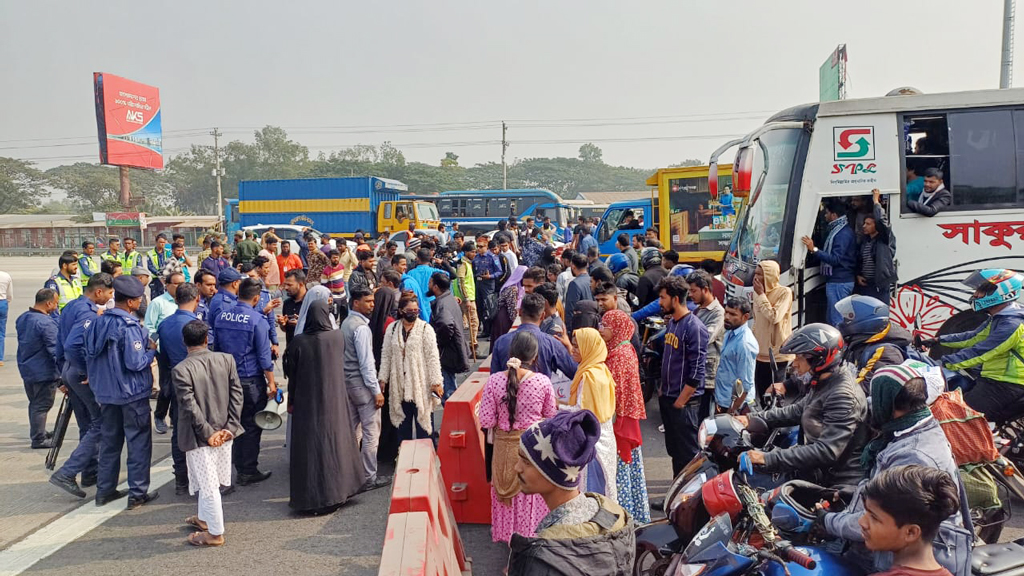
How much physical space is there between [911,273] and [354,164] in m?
65.2

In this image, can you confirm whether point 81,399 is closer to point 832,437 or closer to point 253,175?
point 832,437

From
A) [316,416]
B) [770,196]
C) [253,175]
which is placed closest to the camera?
[316,416]

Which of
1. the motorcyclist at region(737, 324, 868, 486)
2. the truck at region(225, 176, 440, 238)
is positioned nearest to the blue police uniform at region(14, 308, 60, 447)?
the motorcyclist at region(737, 324, 868, 486)

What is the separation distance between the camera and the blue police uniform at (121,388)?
18.4ft

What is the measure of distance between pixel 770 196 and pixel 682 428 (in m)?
3.65

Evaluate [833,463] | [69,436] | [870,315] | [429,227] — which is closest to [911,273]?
[870,315]

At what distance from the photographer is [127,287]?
579 cm

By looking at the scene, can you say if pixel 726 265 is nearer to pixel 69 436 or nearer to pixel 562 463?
pixel 562 463

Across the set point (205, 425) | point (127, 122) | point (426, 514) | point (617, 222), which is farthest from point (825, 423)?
point (127, 122)

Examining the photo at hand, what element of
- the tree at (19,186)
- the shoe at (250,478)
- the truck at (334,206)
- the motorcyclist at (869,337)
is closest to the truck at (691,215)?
the motorcyclist at (869,337)

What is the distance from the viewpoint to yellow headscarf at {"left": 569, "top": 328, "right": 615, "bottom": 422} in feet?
15.1

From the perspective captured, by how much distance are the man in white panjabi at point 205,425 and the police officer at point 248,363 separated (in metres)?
0.80

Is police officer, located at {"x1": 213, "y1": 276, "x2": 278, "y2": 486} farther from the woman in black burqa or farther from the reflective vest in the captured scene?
the reflective vest

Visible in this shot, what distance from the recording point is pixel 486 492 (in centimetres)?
534
